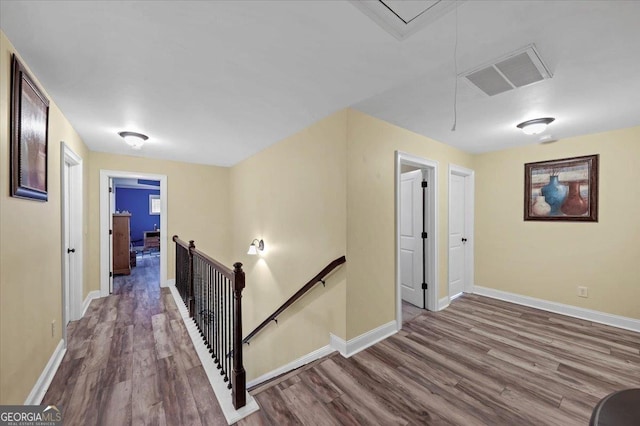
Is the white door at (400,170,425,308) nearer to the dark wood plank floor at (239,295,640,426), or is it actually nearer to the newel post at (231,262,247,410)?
the dark wood plank floor at (239,295,640,426)

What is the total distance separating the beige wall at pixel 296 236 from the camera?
254 centimetres

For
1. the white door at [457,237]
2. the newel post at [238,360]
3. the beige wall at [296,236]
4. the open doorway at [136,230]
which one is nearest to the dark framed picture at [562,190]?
the white door at [457,237]

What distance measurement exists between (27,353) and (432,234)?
13.1ft

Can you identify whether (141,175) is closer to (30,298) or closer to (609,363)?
(30,298)

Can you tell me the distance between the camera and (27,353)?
171cm

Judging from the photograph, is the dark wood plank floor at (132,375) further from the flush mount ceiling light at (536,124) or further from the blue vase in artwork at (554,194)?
the blue vase in artwork at (554,194)

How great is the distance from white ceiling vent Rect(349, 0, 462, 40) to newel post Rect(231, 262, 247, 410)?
1665mm

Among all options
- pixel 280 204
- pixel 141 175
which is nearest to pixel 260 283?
pixel 280 204

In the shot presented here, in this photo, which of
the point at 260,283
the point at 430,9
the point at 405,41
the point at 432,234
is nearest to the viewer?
the point at 430,9

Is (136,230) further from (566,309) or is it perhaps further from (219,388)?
(566,309)

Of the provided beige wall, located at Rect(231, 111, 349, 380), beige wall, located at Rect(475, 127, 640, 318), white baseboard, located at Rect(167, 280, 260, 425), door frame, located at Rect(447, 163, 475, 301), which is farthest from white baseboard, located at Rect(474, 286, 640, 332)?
white baseboard, located at Rect(167, 280, 260, 425)

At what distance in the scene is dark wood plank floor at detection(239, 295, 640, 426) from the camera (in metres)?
1.70

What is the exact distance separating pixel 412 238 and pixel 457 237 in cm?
90

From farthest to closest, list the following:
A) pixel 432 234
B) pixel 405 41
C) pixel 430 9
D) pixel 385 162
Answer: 1. pixel 432 234
2. pixel 385 162
3. pixel 405 41
4. pixel 430 9
